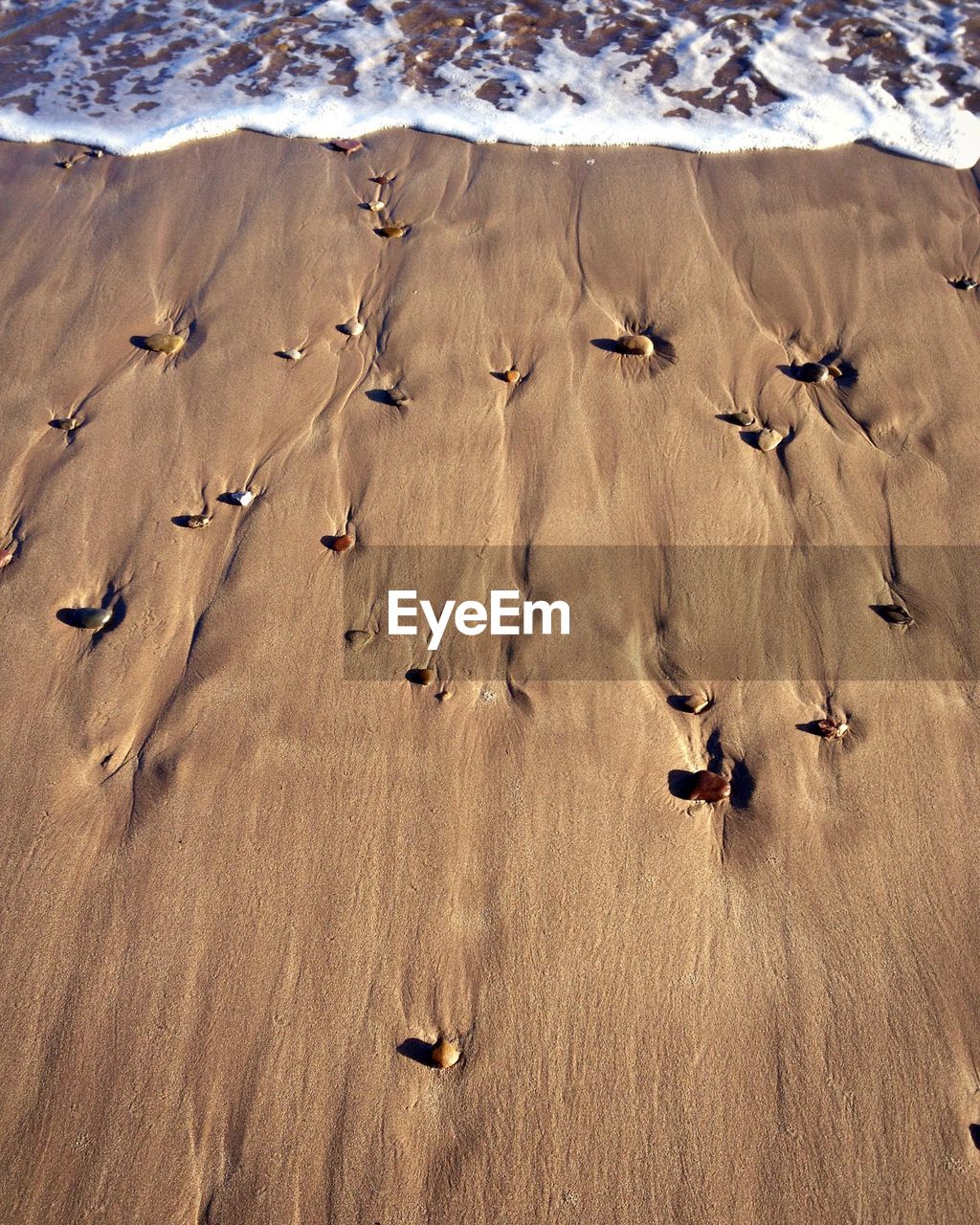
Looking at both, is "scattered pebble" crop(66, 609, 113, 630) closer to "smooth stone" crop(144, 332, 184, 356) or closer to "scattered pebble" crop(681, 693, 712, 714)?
"smooth stone" crop(144, 332, 184, 356)

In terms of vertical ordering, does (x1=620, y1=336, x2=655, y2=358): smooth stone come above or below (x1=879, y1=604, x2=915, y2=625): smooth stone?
above

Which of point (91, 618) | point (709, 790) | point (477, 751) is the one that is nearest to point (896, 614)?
point (709, 790)

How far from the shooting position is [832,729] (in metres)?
2.68

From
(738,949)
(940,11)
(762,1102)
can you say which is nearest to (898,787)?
(738,949)

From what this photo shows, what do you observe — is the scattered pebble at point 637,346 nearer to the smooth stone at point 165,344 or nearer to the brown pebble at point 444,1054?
→ the smooth stone at point 165,344

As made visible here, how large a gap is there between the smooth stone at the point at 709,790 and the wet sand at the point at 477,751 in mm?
56

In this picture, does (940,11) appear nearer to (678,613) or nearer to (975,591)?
(975,591)

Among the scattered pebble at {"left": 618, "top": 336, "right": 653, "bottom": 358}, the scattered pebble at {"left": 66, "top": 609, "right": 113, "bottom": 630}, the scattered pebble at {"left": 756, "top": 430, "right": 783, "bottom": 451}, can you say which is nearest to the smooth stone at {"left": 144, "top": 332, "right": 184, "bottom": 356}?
the scattered pebble at {"left": 66, "top": 609, "right": 113, "bottom": 630}

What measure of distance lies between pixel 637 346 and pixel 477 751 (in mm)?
2015

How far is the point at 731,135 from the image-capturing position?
183 inches

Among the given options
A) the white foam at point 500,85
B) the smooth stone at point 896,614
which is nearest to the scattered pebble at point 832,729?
the smooth stone at point 896,614

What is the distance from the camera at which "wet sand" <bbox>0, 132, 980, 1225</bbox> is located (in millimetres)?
2105

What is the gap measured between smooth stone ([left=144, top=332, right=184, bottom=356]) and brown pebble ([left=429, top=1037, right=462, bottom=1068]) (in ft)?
10.3

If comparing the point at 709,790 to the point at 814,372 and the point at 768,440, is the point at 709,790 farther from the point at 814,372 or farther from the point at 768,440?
the point at 814,372
